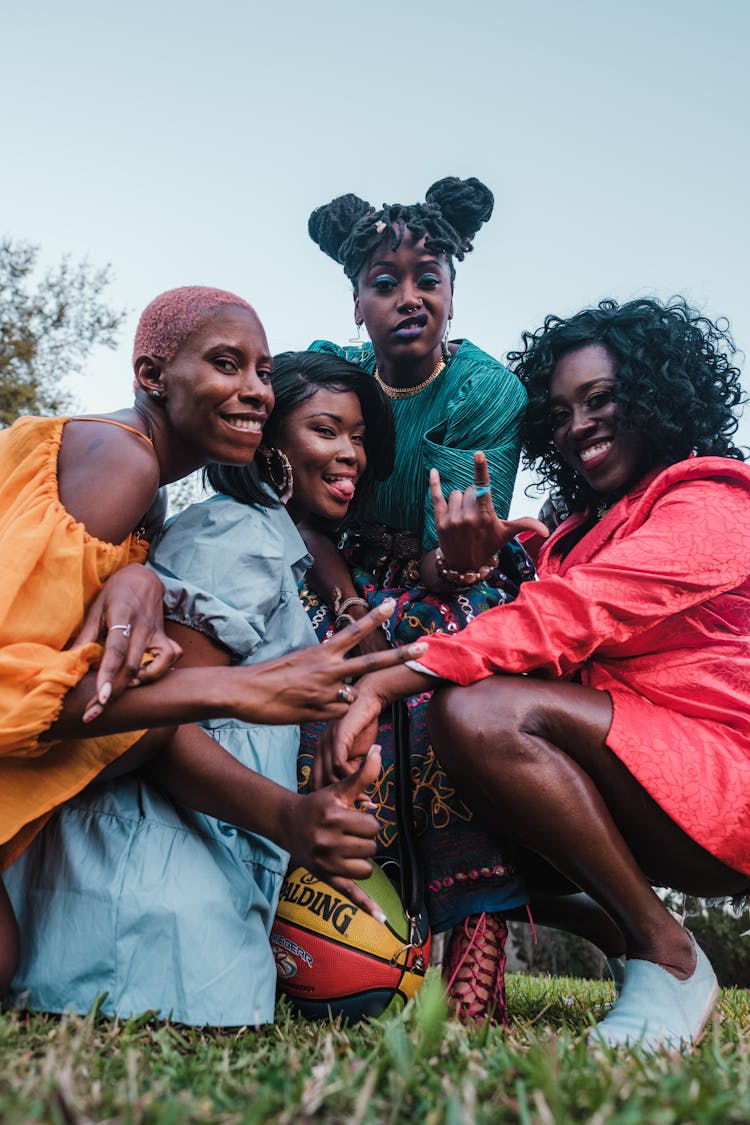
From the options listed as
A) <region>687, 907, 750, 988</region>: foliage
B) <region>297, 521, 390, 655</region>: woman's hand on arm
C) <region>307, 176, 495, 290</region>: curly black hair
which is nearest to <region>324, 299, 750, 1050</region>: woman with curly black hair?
<region>297, 521, 390, 655</region>: woman's hand on arm

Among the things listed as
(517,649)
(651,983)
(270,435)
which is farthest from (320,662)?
(270,435)

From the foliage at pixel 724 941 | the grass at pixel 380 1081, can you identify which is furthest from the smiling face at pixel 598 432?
the foliage at pixel 724 941

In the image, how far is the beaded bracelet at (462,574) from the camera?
341 centimetres

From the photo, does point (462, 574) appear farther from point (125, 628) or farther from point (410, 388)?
point (125, 628)

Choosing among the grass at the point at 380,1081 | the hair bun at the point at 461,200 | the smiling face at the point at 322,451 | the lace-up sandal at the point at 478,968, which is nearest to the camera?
the grass at the point at 380,1081

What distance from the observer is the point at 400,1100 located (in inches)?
54.4

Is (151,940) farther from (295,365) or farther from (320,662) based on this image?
(295,365)

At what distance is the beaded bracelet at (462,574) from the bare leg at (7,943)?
1.75 metres

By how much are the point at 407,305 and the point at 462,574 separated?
1.25 metres

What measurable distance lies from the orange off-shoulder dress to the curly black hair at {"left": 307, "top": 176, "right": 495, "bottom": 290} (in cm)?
209

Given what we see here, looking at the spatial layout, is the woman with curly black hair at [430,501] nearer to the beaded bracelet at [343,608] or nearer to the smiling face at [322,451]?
the beaded bracelet at [343,608]

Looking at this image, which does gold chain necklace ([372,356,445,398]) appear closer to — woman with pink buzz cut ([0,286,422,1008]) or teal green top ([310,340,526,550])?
teal green top ([310,340,526,550])

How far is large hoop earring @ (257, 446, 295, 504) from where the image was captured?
3.60 m

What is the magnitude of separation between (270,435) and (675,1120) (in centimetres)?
287
